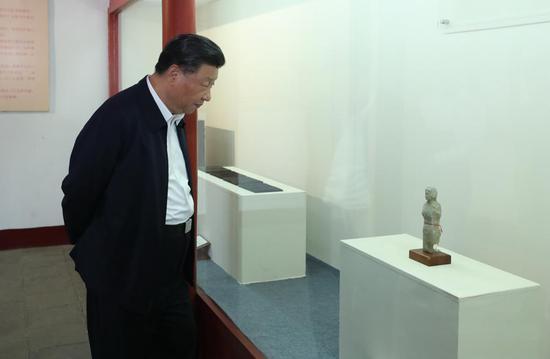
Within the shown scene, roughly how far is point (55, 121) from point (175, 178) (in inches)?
136

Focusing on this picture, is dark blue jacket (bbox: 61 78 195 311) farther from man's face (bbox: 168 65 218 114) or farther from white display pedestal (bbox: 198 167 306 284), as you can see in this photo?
white display pedestal (bbox: 198 167 306 284)

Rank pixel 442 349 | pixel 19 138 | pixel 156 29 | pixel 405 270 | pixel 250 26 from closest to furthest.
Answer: pixel 442 349 → pixel 405 270 → pixel 250 26 → pixel 156 29 → pixel 19 138

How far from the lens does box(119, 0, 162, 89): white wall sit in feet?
12.2

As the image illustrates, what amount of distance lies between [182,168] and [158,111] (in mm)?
259

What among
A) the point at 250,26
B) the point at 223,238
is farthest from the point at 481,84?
the point at 223,238

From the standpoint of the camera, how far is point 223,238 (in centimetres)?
323

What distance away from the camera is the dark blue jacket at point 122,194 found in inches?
81.4

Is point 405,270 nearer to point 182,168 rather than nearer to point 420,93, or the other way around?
point 420,93

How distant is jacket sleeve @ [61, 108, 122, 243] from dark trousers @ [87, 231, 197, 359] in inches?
12.3

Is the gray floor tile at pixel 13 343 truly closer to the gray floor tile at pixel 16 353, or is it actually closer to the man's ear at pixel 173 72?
the gray floor tile at pixel 16 353

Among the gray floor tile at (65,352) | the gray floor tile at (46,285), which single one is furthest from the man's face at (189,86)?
the gray floor tile at (46,285)

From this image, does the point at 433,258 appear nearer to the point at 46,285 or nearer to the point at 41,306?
the point at 41,306

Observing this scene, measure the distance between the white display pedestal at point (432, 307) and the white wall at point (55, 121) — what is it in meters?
3.87

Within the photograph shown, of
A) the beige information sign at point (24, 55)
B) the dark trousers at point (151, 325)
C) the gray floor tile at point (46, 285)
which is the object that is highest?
the beige information sign at point (24, 55)
